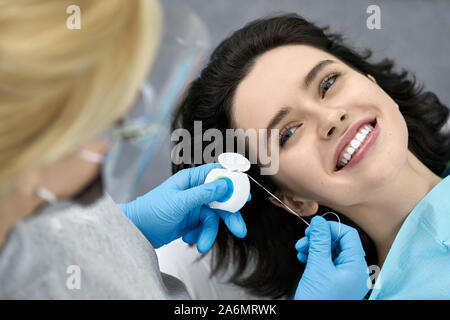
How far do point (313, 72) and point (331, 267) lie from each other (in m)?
0.44

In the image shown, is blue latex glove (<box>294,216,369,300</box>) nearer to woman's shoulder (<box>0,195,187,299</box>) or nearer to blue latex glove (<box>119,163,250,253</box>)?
blue latex glove (<box>119,163,250,253</box>)

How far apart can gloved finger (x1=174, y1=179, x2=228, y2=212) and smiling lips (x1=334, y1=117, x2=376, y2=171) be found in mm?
263

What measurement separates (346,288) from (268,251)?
16.9 inches

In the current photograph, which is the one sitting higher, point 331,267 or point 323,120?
point 323,120

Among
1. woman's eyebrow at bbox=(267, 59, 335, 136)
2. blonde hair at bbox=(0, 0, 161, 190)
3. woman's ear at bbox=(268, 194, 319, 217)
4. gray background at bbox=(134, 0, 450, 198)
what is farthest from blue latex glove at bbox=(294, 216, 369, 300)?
gray background at bbox=(134, 0, 450, 198)

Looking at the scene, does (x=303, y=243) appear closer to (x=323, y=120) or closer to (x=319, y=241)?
(x=319, y=241)

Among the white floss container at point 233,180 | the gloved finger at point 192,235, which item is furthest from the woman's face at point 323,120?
the gloved finger at point 192,235

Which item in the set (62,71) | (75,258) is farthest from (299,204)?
(62,71)

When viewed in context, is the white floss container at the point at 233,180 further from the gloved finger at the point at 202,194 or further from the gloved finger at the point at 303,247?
the gloved finger at the point at 303,247

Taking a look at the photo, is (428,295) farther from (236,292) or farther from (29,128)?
(29,128)

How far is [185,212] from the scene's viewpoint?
97 centimetres

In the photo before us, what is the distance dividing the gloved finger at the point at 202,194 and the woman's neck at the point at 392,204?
359 millimetres

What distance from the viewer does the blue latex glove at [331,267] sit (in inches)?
34.8

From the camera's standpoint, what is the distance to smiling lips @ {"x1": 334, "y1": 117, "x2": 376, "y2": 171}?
0.95m
